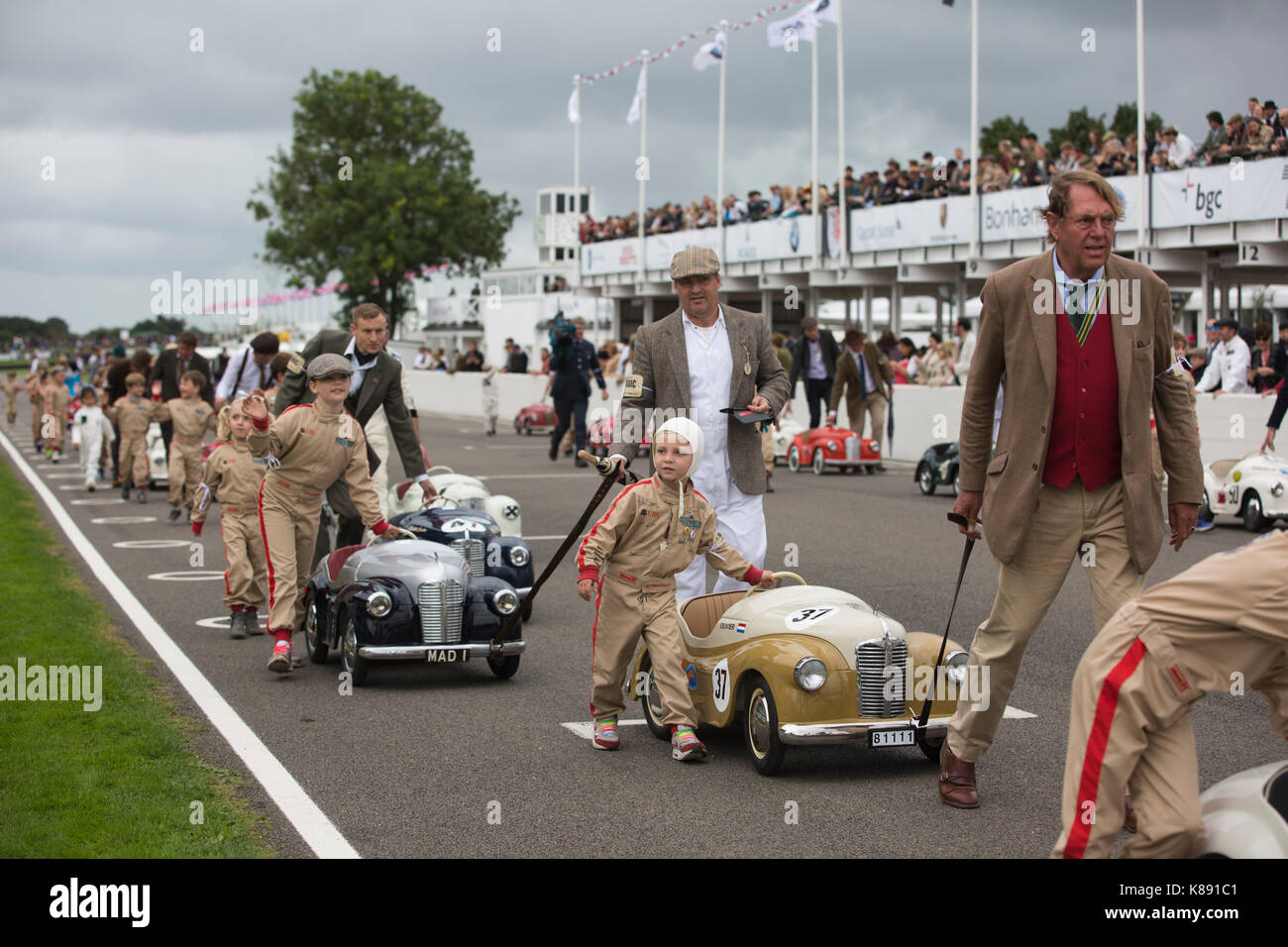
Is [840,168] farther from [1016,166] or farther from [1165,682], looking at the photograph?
[1165,682]

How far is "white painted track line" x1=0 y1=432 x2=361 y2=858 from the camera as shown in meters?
5.52

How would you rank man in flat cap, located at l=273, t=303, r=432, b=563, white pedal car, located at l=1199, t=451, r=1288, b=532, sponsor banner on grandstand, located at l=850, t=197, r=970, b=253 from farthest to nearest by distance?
1. sponsor banner on grandstand, located at l=850, t=197, r=970, b=253
2. white pedal car, located at l=1199, t=451, r=1288, b=532
3. man in flat cap, located at l=273, t=303, r=432, b=563

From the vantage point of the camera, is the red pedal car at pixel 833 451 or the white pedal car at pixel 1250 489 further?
the red pedal car at pixel 833 451

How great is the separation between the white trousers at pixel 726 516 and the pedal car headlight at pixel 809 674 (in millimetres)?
1268

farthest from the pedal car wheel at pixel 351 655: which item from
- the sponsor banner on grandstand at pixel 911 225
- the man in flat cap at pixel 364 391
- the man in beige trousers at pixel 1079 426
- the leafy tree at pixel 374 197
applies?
the leafy tree at pixel 374 197

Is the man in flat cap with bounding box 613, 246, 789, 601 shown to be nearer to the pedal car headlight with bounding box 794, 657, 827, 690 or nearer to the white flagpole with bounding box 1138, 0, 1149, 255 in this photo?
the pedal car headlight with bounding box 794, 657, 827, 690

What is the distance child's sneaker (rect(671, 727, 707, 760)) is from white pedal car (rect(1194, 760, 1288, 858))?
2962 mm

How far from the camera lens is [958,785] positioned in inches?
230

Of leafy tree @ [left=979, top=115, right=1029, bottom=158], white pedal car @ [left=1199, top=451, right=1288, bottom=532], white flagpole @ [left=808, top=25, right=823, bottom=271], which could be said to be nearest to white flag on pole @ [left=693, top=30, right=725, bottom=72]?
white flagpole @ [left=808, top=25, right=823, bottom=271]

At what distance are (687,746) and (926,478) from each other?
13.8 metres

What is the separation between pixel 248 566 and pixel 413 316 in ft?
319

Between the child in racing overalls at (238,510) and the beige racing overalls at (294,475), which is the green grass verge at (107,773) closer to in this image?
the child in racing overalls at (238,510)

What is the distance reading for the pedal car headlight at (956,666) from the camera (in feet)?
21.2
